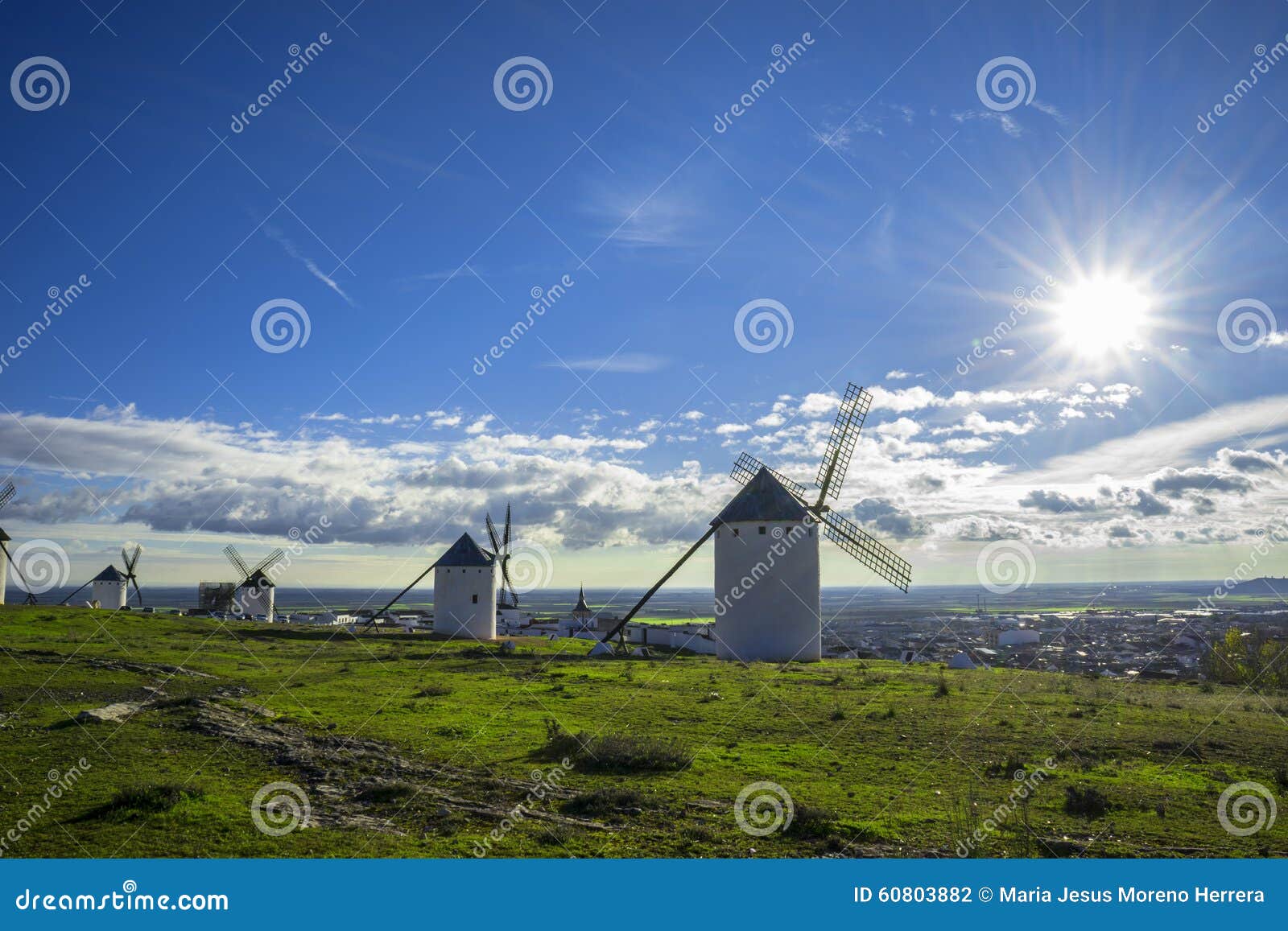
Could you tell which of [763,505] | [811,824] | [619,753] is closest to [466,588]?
[763,505]

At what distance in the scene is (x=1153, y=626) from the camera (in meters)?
90.6

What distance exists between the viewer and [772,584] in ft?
105

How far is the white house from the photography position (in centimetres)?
3200

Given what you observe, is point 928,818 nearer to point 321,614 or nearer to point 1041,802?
point 1041,802

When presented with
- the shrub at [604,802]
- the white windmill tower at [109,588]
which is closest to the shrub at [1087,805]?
the shrub at [604,802]

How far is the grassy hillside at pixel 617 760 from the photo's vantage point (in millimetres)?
8586

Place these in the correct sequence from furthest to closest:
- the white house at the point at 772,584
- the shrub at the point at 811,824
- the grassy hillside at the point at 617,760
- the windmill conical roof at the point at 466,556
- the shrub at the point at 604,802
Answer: the windmill conical roof at the point at 466,556, the white house at the point at 772,584, the shrub at the point at 604,802, the shrub at the point at 811,824, the grassy hillside at the point at 617,760

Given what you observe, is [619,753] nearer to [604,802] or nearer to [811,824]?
[604,802]

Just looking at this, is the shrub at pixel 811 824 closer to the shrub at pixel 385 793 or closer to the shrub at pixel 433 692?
the shrub at pixel 385 793

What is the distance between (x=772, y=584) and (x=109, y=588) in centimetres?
6950

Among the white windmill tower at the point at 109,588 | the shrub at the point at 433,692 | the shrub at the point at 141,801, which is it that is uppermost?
the white windmill tower at the point at 109,588

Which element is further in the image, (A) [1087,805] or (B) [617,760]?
(B) [617,760]

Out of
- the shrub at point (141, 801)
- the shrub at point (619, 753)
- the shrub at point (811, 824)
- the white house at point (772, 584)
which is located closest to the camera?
the shrub at point (141, 801)

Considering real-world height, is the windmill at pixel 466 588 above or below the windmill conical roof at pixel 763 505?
below
